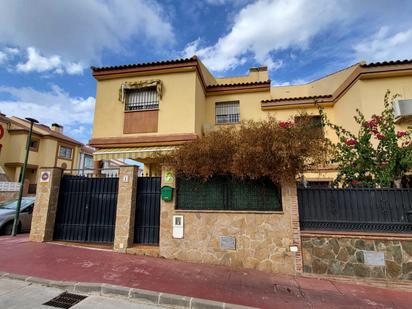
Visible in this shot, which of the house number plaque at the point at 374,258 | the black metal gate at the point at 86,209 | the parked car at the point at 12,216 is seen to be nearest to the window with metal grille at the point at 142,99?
the black metal gate at the point at 86,209

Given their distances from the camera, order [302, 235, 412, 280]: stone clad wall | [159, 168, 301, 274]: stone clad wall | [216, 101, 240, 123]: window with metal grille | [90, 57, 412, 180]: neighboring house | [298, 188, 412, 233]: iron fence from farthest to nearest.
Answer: [216, 101, 240, 123]: window with metal grille, [90, 57, 412, 180]: neighboring house, [159, 168, 301, 274]: stone clad wall, [298, 188, 412, 233]: iron fence, [302, 235, 412, 280]: stone clad wall

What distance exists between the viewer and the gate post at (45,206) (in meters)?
10.1

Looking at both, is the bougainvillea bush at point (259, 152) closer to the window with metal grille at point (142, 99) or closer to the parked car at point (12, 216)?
the window with metal grille at point (142, 99)

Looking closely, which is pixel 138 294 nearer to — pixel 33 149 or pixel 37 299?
pixel 37 299

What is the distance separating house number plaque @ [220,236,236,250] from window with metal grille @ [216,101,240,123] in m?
8.92

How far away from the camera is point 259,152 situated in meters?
7.59

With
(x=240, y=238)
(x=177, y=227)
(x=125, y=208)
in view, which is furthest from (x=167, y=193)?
(x=240, y=238)

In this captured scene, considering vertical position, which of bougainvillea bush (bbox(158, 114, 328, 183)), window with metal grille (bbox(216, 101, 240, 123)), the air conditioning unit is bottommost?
bougainvillea bush (bbox(158, 114, 328, 183))

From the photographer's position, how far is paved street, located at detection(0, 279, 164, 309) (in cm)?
498

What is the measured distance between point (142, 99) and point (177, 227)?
8.37 meters

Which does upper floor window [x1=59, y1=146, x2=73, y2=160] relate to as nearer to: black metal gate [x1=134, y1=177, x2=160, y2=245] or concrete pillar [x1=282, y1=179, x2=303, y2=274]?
black metal gate [x1=134, y1=177, x2=160, y2=245]

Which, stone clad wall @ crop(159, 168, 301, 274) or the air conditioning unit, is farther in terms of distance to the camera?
the air conditioning unit

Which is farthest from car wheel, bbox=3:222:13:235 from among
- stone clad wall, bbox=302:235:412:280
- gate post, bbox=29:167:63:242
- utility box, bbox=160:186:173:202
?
stone clad wall, bbox=302:235:412:280

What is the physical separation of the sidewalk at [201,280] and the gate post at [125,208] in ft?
1.93
